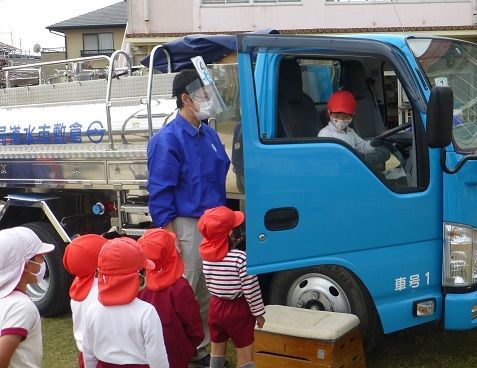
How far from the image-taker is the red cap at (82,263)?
375 cm

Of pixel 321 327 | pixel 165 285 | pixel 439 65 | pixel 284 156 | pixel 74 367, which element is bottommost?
pixel 74 367

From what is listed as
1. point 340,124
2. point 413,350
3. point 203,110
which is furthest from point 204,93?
point 413,350

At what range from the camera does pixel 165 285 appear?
3971 millimetres

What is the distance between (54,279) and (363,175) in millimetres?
3258

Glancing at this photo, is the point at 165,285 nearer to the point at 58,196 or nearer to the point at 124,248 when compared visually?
the point at 124,248

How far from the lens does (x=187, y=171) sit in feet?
15.3

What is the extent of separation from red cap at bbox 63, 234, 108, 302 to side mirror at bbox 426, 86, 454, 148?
1.99 m

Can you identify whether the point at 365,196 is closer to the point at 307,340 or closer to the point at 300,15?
the point at 307,340

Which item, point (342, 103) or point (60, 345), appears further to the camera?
point (60, 345)

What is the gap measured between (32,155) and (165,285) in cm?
294

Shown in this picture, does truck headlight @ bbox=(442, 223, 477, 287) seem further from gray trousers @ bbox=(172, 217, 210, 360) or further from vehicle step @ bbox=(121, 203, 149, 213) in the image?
vehicle step @ bbox=(121, 203, 149, 213)

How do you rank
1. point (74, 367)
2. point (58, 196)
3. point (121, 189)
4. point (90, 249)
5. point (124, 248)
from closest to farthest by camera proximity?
point (124, 248) < point (90, 249) < point (74, 367) < point (121, 189) < point (58, 196)

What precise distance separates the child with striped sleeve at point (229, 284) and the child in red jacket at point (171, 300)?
27cm

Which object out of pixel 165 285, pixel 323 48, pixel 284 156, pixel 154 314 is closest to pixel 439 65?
pixel 323 48
